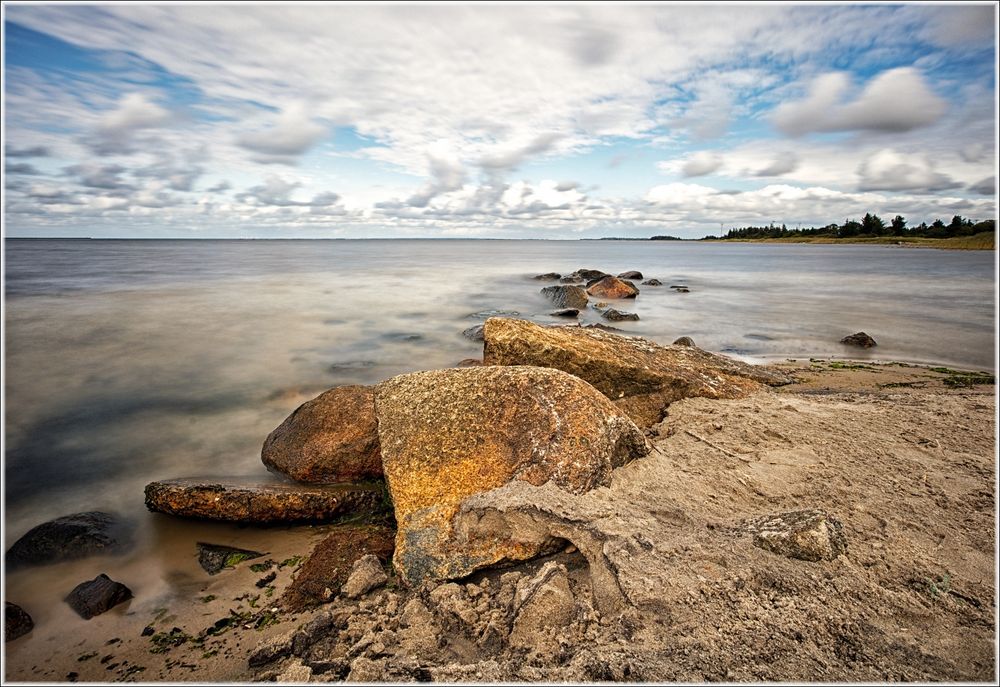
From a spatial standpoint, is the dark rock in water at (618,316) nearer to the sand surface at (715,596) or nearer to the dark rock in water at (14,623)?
the sand surface at (715,596)

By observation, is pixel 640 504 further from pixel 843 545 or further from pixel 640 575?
pixel 843 545

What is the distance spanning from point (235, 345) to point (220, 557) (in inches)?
391

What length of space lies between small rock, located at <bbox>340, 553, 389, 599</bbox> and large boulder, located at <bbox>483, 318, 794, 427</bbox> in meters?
2.96

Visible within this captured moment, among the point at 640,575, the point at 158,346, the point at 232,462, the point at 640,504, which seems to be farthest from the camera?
the point at 158,346

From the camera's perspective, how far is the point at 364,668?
265 cm

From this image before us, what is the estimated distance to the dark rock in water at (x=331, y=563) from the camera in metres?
3.62

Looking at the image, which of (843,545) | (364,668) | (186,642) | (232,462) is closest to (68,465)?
(232,462)

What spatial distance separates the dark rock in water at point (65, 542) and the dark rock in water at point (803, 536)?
5.49 metres

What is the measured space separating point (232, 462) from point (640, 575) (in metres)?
5.61

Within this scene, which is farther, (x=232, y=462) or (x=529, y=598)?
(x=232, y=462)

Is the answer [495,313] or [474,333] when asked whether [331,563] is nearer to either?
[474,333]

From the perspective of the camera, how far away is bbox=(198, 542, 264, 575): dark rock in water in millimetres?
4244

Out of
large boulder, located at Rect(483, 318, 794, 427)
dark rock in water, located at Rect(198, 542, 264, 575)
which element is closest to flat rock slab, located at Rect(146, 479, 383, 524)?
dark rock in water, located at Rect(198, 542, 264, 575)

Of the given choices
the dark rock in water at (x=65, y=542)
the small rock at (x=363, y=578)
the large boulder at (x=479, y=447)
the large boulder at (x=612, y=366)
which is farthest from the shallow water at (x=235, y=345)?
the large boulder at (x=612, y=366)
